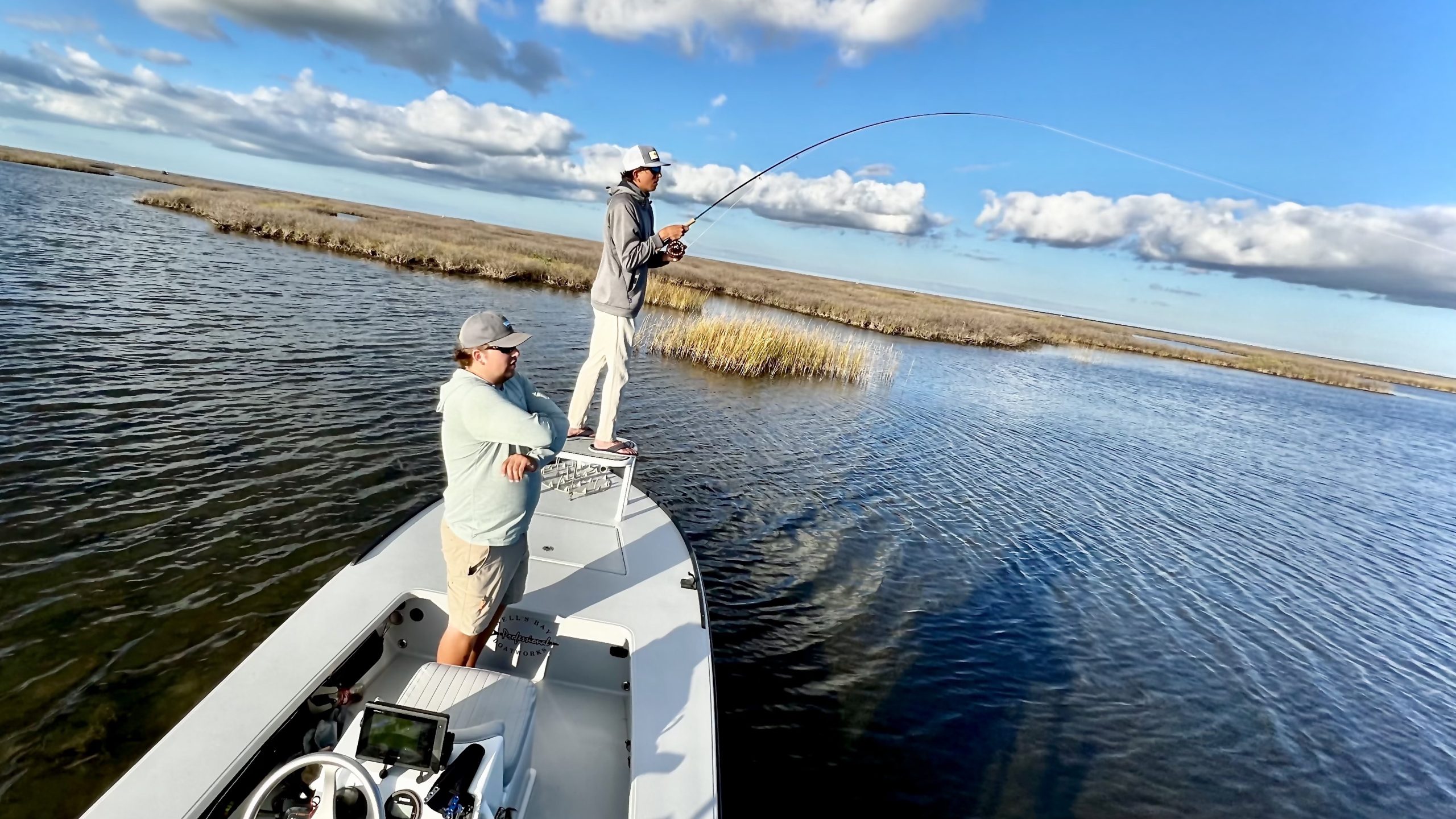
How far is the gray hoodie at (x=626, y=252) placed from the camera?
5.13 meters

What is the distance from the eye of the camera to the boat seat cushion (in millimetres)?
2627

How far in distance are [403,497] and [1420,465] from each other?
92.2 ft

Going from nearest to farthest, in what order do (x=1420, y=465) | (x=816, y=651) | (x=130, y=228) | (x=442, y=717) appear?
(x=442, y=717)
(x=816, y=651)
(x=1420, y=465)
(x=130, y=228)

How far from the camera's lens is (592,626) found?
13.1 feet

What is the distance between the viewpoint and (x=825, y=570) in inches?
306

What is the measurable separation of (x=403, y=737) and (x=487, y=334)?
163 cm

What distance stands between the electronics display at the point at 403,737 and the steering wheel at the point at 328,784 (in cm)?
7

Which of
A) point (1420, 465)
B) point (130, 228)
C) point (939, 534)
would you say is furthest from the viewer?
point (130, 228)

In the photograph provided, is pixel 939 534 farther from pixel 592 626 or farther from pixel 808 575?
pixel 592 626

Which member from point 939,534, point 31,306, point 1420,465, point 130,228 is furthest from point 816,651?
point 130,228

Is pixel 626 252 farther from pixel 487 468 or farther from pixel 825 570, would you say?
pixel 825 570

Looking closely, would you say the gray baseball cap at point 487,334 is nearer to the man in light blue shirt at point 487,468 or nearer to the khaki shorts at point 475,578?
the man in light blue shirt at point 487,468

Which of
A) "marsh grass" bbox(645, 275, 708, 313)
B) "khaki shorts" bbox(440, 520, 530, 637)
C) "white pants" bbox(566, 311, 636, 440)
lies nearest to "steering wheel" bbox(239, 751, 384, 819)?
"khaki shorts" bbox(440, 520, 530, 637)

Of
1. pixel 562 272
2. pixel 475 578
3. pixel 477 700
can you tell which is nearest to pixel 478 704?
pixel 477 700
